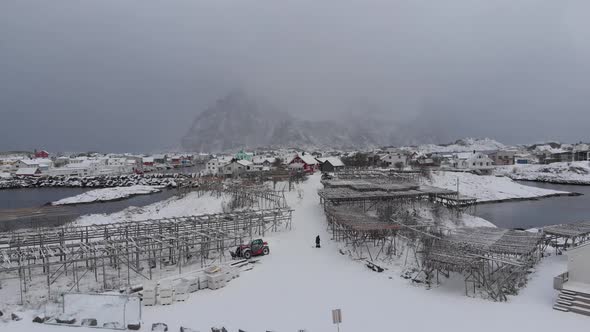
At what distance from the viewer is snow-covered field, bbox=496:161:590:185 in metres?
68.1

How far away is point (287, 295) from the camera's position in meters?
12.9

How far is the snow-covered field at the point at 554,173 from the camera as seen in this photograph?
224 ft

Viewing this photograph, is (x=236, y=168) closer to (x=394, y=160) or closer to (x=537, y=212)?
(x=394, y=160)

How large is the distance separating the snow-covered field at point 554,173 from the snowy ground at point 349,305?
6413 cm

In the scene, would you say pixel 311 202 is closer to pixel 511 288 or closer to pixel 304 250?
pixel 304 250

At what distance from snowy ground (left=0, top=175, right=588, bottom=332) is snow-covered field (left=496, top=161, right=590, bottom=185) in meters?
64.1

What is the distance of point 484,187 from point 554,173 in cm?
3842

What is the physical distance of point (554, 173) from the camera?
74.8 m

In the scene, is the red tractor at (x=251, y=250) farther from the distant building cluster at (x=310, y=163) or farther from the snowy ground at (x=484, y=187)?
the distant building cluster at (x=310, y=163)

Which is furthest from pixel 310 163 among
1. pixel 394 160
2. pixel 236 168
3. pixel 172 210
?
pixel 172 210

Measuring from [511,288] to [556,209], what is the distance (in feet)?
112

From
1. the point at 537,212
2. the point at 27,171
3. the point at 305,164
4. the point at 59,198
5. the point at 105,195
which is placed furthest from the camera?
the point at 27,171

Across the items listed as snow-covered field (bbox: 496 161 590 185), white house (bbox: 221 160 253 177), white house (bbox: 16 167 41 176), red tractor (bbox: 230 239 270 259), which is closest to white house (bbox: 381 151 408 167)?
snow-covered field (bbox: 496 161 590 185)

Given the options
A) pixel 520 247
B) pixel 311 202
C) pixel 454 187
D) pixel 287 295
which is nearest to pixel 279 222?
pixel 311 202
